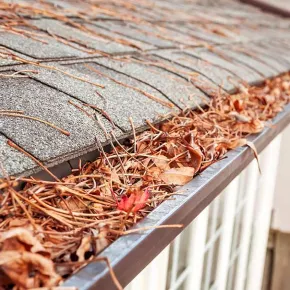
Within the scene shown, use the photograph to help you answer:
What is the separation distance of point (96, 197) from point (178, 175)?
327 mm

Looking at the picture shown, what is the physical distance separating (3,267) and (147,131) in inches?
36.4

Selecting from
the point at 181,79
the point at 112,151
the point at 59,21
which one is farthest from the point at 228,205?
the point at 112,151

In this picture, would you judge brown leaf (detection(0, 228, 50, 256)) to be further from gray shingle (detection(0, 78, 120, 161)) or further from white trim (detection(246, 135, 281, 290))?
white trim (detection(246, 135, 281, 290))

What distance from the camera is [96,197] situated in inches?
57.4

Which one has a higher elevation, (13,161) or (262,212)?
(13,161)

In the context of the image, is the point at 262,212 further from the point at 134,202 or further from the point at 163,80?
the point at 134,202

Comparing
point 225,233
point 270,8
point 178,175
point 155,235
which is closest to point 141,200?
point 155,235

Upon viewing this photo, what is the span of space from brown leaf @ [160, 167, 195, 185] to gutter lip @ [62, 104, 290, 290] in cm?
2

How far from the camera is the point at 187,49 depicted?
3336 millimetres

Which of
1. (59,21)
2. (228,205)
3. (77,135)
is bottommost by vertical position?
(228,205)

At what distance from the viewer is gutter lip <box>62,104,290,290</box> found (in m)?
1.11

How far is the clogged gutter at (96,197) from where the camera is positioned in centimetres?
112

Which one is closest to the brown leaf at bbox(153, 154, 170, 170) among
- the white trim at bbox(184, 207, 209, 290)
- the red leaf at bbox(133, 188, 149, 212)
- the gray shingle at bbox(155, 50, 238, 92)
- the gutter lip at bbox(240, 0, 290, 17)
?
the red leaf at bbox(133, 188, 149, 212)

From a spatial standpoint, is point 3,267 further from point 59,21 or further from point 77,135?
point 59,21
